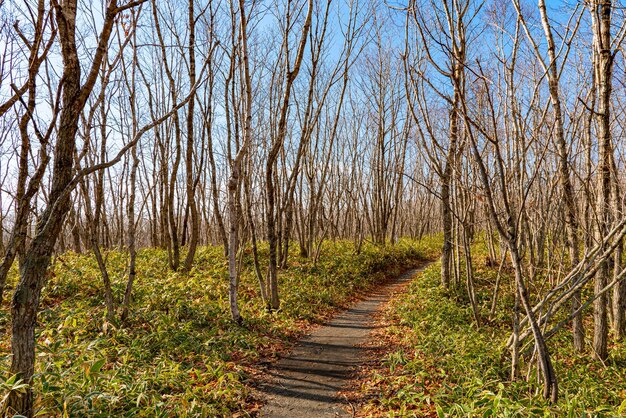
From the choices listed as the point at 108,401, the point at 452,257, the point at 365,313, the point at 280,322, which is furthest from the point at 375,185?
the point at 108,401

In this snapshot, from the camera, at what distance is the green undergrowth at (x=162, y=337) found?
3.12 metres

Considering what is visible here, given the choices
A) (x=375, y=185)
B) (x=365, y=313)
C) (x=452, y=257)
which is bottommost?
(x=365, y=313)

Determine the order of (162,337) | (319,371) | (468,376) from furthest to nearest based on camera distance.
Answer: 1. (162,337)
2. (319,371)
3. (468,376)

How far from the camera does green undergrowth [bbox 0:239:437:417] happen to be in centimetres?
312

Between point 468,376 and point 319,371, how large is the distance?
70.8 inches

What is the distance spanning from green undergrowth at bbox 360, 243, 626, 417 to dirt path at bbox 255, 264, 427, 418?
0.37 meters

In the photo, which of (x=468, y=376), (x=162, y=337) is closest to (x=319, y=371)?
(x=468, y=376)

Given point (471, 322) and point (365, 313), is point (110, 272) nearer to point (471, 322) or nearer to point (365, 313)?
point (365, 313)

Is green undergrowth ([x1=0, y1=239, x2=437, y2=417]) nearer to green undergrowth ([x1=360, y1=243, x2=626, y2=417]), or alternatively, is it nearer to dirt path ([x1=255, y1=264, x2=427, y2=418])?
dirt path ([x1=255, y1=264, x2=427, y2=418])

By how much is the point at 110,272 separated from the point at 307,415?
20.2 feet

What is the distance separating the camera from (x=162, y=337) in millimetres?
4906

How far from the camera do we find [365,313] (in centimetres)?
759

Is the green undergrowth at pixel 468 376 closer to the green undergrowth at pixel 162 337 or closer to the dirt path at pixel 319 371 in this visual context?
the dirt path at pixel 319 371

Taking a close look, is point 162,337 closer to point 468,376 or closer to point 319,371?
point 319,371
